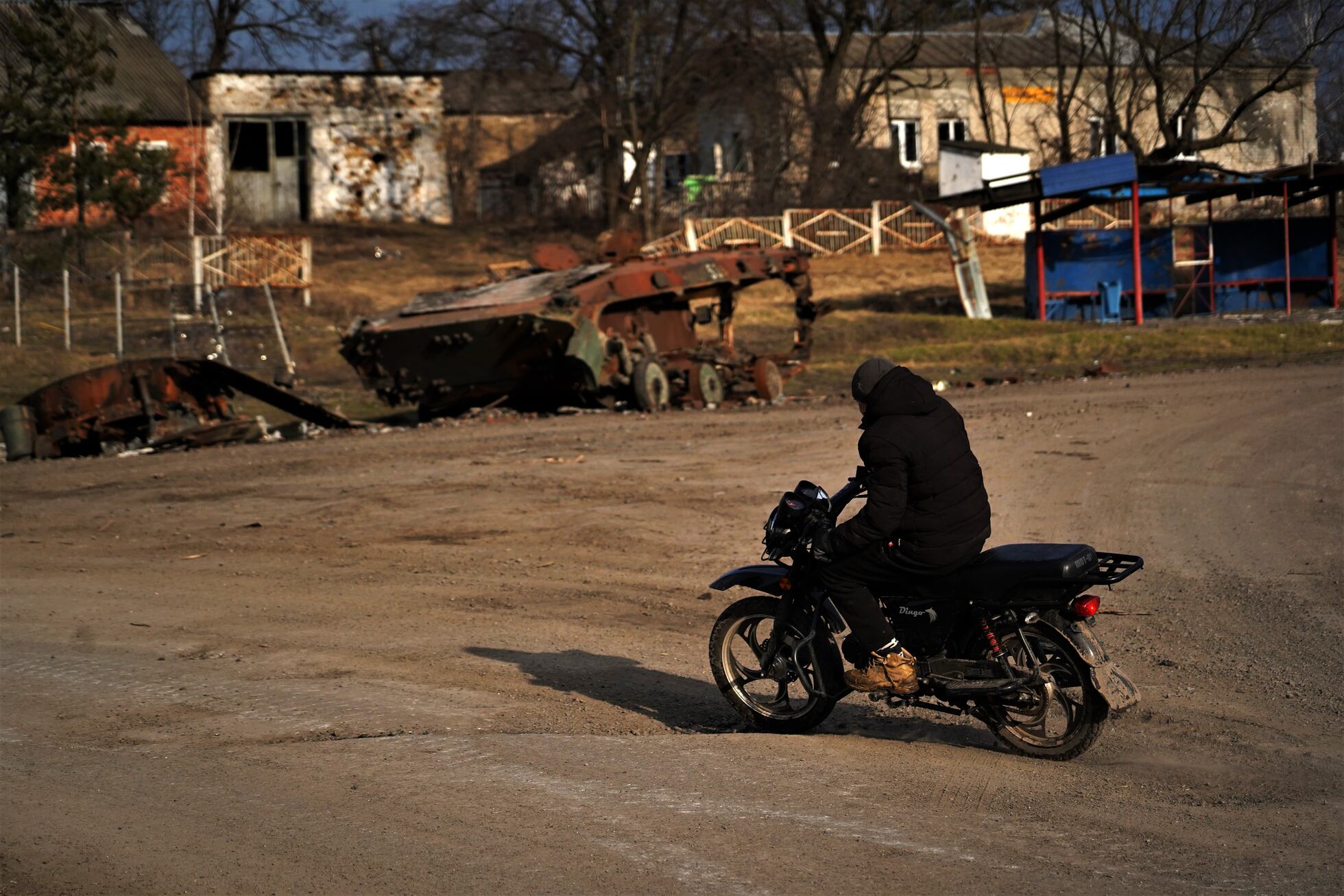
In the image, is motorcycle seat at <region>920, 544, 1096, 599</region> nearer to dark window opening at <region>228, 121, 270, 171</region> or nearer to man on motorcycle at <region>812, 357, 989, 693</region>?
man on motorcycle at <region>812, 357, 989, 693</region>

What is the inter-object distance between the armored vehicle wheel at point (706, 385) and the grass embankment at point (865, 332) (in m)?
2.26

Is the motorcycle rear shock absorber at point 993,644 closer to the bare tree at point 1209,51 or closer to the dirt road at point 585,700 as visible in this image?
the dirt road at point 585,700

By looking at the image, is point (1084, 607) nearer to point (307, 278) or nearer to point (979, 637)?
point (979, 637)

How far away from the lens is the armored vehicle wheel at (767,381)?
21.9 meters

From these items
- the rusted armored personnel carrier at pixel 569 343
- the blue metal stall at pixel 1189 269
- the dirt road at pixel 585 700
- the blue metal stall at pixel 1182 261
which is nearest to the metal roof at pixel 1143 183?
the blue metal stall at pixel 1182 261

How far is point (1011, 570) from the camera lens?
5746 mm

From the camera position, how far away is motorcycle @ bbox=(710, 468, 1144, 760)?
18.7 feet

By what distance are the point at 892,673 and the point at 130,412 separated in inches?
580

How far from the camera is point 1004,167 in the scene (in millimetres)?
45938

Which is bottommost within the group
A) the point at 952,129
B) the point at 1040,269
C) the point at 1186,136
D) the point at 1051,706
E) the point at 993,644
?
the point at 1051,706

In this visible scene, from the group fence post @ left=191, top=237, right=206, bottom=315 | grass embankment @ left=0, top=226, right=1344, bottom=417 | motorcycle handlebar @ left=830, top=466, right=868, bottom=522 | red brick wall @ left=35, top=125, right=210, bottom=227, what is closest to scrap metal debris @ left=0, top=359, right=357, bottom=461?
grass embankment @ left=0, top=226, right=1344, bottom=417

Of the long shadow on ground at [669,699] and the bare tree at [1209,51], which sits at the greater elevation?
A: the bare tree at [1209,51]

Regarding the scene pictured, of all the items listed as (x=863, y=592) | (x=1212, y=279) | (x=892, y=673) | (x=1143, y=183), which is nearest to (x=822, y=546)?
(x=863, y=592)

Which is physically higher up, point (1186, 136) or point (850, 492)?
point (1186, 136)
